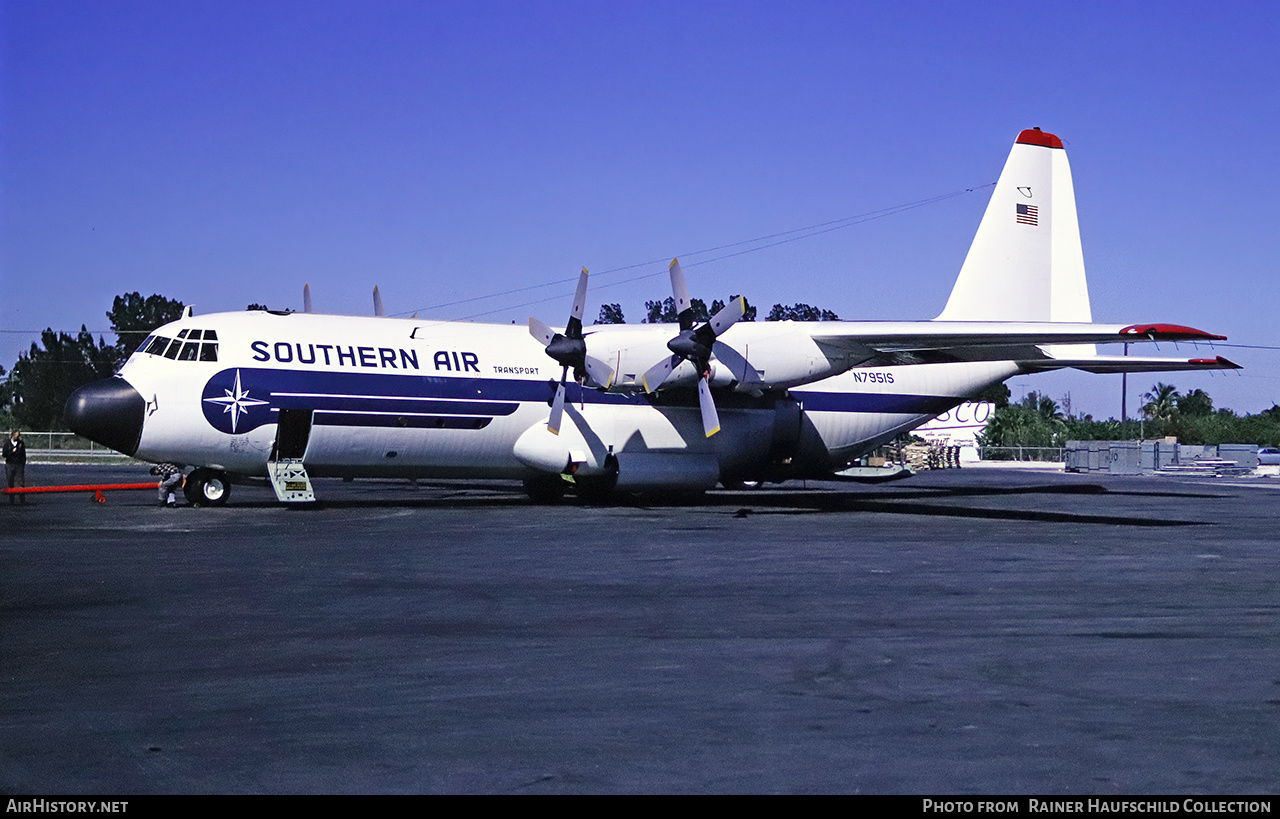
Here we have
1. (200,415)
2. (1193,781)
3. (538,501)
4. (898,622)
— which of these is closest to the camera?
(1193,781)

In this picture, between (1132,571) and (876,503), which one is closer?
(1132,571)

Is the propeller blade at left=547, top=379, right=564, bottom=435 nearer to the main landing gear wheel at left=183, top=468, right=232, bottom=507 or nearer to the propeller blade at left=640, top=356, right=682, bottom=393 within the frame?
the propeller blade at left=640, top=356, right=682, bottom=393

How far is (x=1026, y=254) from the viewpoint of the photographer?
32594mm

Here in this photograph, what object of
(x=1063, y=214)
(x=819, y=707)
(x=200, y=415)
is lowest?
(x=819, y=707)

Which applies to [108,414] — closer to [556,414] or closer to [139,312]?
[556,414]

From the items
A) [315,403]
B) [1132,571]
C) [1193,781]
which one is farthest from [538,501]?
[1193,781]

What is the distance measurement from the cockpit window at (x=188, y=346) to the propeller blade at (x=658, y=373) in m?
9.10

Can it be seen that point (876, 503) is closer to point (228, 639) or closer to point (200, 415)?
point (200, 415)

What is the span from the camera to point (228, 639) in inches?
387

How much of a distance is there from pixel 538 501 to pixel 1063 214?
1664 centimetres

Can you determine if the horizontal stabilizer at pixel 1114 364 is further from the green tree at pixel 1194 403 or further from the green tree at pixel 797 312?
the green tree at pixel 1194 403

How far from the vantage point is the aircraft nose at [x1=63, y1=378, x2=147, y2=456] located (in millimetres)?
23422

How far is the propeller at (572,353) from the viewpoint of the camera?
25.9m

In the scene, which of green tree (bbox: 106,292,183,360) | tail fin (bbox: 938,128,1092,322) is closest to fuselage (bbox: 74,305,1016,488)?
tail fin (bbox: 938,128,1092,322)
